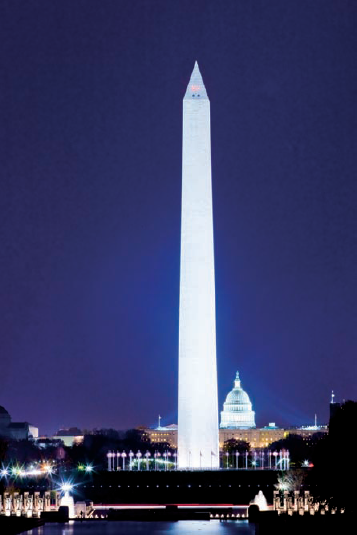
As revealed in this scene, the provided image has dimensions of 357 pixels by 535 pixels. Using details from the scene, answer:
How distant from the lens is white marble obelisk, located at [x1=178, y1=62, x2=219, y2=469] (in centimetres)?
11819

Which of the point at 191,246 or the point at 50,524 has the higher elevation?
the point at 191,246

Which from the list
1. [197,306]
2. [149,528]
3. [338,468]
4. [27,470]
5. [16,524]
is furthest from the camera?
[27,470]

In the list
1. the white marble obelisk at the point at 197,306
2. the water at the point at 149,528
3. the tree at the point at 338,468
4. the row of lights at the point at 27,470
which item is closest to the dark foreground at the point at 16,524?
the water at the point at 149,528

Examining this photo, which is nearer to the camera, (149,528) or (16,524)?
(16,524)

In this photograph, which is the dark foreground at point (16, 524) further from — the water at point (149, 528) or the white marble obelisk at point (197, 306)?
the white marble obelisk at point (197, 306)

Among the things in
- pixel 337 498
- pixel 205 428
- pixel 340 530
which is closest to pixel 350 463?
pixel 337 498

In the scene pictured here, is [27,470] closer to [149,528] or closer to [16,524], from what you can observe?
[149,528]

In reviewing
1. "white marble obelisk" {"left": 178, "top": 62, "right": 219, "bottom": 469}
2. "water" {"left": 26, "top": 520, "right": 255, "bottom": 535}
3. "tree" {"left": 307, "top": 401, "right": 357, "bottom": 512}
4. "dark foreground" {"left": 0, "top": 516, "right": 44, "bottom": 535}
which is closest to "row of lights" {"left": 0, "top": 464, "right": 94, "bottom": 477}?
"white marble obelisk" {"left": 178, "top": 62, "right": 219, "bottom": 469}

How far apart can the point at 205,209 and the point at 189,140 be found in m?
5.32

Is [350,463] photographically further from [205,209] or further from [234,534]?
[205,209]

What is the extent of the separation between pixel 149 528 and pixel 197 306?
151 feet

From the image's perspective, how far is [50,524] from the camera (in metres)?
77.2

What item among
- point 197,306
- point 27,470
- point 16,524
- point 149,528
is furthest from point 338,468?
point 27,470

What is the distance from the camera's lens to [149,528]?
7319cm
